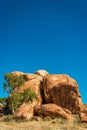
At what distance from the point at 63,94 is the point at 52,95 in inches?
91.0

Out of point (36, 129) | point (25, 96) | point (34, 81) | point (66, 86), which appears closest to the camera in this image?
point (36, 129)

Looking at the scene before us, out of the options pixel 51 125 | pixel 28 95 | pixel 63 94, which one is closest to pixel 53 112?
pixel 28 95

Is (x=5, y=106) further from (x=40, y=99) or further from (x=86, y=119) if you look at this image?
(x=86, y=119)

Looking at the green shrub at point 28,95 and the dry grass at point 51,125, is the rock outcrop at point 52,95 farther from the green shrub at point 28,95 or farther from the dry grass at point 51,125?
the dry grass at point 51,125

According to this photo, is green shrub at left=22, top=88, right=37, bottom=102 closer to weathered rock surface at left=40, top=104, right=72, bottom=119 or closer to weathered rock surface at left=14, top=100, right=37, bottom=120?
weathered rock surface at left=14, top=100, right=37, bottom=120

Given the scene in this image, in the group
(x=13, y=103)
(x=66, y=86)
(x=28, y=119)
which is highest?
(x=66, y=86)

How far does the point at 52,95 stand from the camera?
6353cm

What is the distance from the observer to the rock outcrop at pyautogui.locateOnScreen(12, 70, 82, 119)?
2228 inches

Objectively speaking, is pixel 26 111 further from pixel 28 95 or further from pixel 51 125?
pixel 51 125

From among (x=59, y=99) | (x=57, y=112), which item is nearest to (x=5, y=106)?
(x=59, y=99)

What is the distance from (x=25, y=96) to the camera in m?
58.7

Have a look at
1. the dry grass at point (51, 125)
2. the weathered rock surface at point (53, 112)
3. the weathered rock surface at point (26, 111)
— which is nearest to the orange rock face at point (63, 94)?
the weathered rock surface at point (26, 111)

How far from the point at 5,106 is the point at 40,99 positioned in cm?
779

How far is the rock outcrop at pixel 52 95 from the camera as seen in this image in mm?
56603
